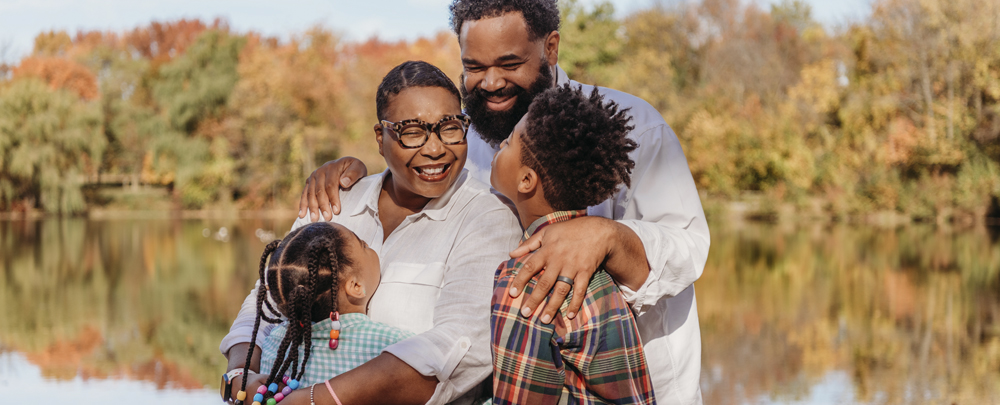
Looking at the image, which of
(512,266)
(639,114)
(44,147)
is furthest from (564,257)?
(44,147)

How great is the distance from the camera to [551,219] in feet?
6.32

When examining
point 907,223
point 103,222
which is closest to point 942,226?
point 907,223

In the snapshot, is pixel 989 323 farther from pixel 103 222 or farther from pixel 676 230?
pixel 103 222

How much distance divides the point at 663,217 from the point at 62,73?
124ft

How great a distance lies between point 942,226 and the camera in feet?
69.4

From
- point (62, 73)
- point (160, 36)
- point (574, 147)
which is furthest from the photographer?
point (160, 36)

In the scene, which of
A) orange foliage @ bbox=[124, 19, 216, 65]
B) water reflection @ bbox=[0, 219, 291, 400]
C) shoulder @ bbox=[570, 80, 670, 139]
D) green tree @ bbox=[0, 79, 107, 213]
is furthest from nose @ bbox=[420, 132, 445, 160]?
orange foliage @ bbox=[124, 19, 216, 65]

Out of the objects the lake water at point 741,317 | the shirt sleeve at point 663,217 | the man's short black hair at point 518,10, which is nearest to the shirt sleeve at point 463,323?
the shirt sleeve at point 663,217

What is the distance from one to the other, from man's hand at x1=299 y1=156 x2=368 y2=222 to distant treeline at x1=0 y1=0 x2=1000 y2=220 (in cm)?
2285

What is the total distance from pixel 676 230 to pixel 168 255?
17278 mm

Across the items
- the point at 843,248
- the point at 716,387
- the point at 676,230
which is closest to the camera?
the point at 676,230

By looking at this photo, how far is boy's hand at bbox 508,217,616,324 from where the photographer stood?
1.77 metres

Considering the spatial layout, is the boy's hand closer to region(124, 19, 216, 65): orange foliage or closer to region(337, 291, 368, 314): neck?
region(337, 291, 368, 314): neck

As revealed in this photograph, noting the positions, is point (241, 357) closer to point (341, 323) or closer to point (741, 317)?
point (341, 323)
